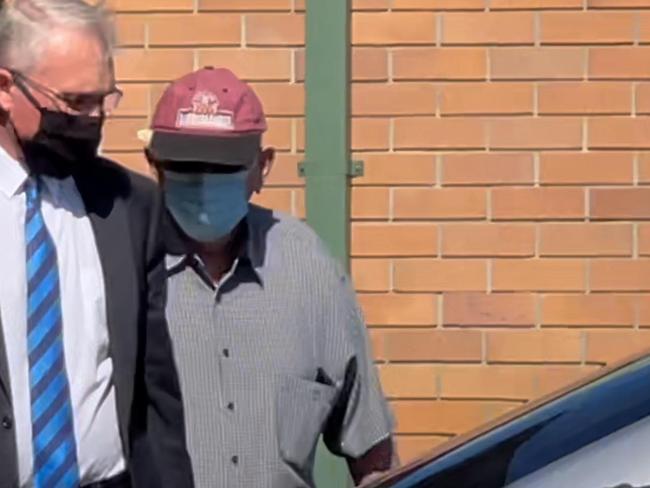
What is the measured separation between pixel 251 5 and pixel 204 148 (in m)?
2.05

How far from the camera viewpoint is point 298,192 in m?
5.73

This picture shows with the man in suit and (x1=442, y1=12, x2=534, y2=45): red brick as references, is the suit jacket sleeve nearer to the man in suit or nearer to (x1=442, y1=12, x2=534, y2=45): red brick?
the man in suit

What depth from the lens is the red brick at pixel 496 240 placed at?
18.6ft

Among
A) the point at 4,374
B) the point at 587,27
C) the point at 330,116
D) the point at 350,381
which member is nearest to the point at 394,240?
the point at 330,116

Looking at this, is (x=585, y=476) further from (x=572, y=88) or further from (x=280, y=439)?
(x=572, y=88)

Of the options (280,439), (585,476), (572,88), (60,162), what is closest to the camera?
(585,476)

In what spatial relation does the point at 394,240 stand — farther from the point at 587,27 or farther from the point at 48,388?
the point at 48,388

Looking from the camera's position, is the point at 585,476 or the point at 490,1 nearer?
the point at 585,476

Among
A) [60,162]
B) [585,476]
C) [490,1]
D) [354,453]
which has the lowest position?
[354,453]

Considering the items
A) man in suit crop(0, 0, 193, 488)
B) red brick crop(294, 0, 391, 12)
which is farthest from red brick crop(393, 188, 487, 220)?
man in suit crop(0, 0, 193, 488)

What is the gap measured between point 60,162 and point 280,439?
70cm

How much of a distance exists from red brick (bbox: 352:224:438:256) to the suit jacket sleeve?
2.11 meters

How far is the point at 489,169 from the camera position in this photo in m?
5.66

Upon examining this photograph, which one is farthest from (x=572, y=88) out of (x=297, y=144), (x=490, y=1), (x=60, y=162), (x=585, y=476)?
(x=585, y=476)
